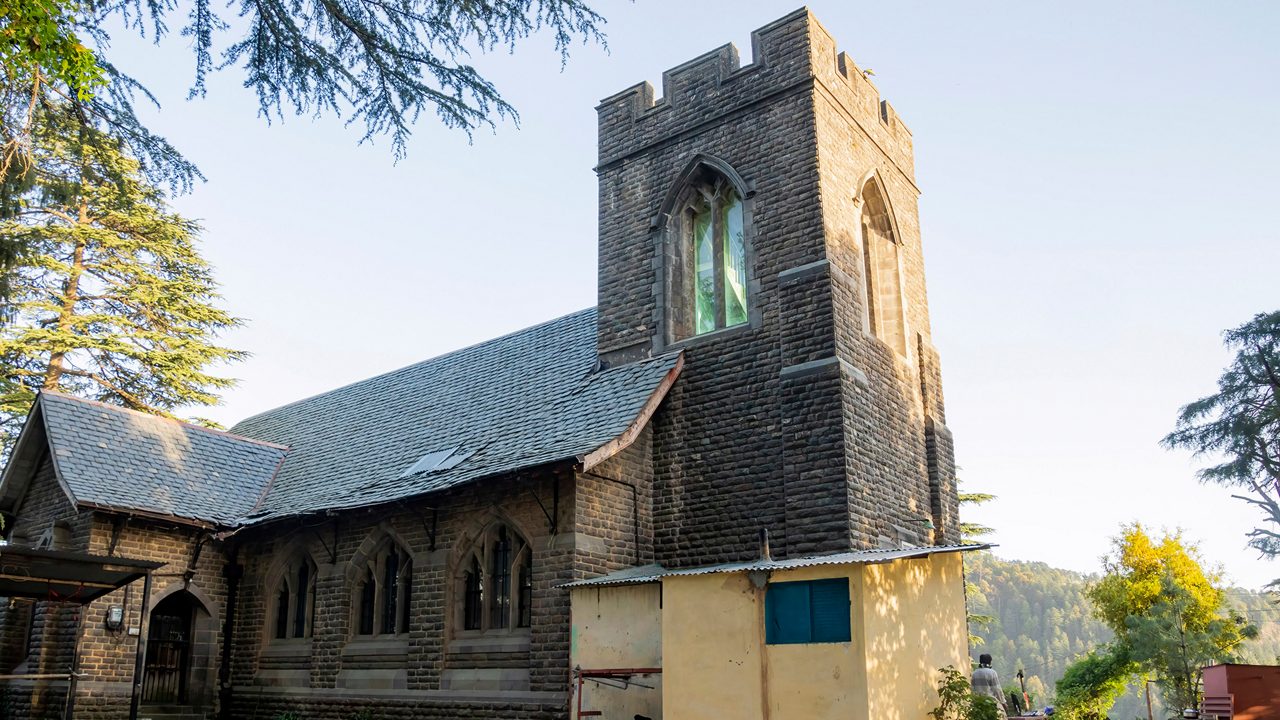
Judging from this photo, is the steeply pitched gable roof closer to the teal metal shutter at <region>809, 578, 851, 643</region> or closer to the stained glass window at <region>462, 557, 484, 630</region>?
the stained glass window at <region>462, 557, 484, 630</region>

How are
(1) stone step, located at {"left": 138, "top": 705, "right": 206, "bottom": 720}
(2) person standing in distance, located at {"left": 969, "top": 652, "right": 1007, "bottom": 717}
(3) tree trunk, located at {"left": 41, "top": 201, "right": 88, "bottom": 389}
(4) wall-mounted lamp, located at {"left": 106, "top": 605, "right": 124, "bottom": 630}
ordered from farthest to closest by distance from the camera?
(3) tree trunk, located at {"left": 41, "top": 201, "right": 88, "bottom": 389}
(1) stone step, located at {"left": 138, "top": 705, "right": 206, "bottom": 720}
(4) wall-mounted lamp, located at {"left": 106, "top": 605, "right": 124, "bottom": 630}
(2) person standing in distance, located at {"left": 969, "top": 652, "right": 1007, "bottom": 717}

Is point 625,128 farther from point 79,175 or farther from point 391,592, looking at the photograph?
point 79,175

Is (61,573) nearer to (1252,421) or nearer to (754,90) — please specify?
(754,90)

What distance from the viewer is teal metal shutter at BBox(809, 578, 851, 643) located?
33.3 feet

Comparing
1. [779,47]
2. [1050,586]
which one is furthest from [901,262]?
[1050,586]

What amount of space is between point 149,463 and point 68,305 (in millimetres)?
12041

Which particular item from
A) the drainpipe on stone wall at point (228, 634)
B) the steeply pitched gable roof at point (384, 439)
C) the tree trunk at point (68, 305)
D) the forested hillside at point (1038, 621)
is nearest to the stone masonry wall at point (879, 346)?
the steeply pitched gable roof at point (384, 439)

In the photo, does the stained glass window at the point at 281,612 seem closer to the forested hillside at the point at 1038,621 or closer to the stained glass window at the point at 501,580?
the stained glass window at the point at 501,580

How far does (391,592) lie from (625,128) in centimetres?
871

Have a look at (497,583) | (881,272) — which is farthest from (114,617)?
(881,272)

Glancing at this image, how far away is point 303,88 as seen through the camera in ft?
23.2

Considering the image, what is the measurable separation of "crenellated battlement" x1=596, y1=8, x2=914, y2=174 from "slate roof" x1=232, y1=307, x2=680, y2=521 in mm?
3789

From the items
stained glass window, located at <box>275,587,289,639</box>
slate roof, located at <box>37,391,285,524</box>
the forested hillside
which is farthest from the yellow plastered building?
the forested hillside

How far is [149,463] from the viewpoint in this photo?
18547 millimetres
